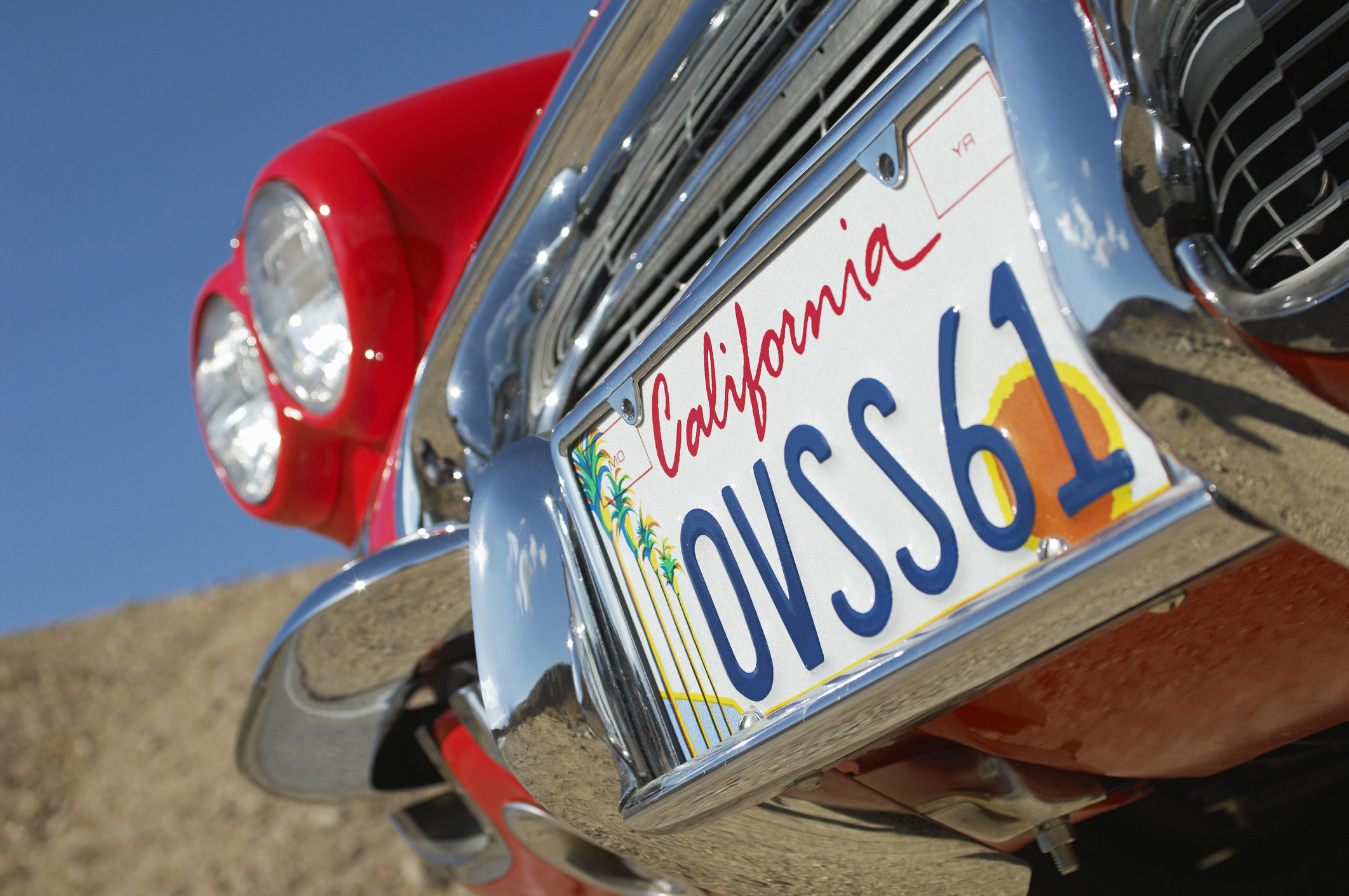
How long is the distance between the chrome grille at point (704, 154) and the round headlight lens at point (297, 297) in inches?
17.8

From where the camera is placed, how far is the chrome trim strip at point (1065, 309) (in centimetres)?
65

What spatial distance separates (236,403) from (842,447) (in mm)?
1566

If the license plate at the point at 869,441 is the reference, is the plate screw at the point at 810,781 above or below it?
below

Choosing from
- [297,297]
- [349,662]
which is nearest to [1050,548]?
[349,662]

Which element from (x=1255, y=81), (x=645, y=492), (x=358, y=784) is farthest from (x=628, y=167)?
(x=358, y=784)

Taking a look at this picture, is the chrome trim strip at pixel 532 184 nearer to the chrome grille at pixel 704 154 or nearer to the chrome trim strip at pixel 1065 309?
the chrome grille at pixel 704 154

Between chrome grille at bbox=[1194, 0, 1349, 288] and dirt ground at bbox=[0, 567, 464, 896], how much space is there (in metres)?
3.71

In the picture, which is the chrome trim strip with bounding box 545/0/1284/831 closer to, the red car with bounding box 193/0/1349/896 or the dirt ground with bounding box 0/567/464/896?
the red car with bounding box 193/0/1349/896

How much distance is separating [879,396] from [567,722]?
59cm

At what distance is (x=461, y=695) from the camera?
1.58m

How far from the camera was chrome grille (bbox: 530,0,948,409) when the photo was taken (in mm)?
1050

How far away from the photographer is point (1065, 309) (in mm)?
662

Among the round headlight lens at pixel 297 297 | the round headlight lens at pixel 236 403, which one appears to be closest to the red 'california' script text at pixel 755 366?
the round headlight lens at pixel 297 297

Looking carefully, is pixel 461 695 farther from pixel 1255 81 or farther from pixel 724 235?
pixel 1255 81
